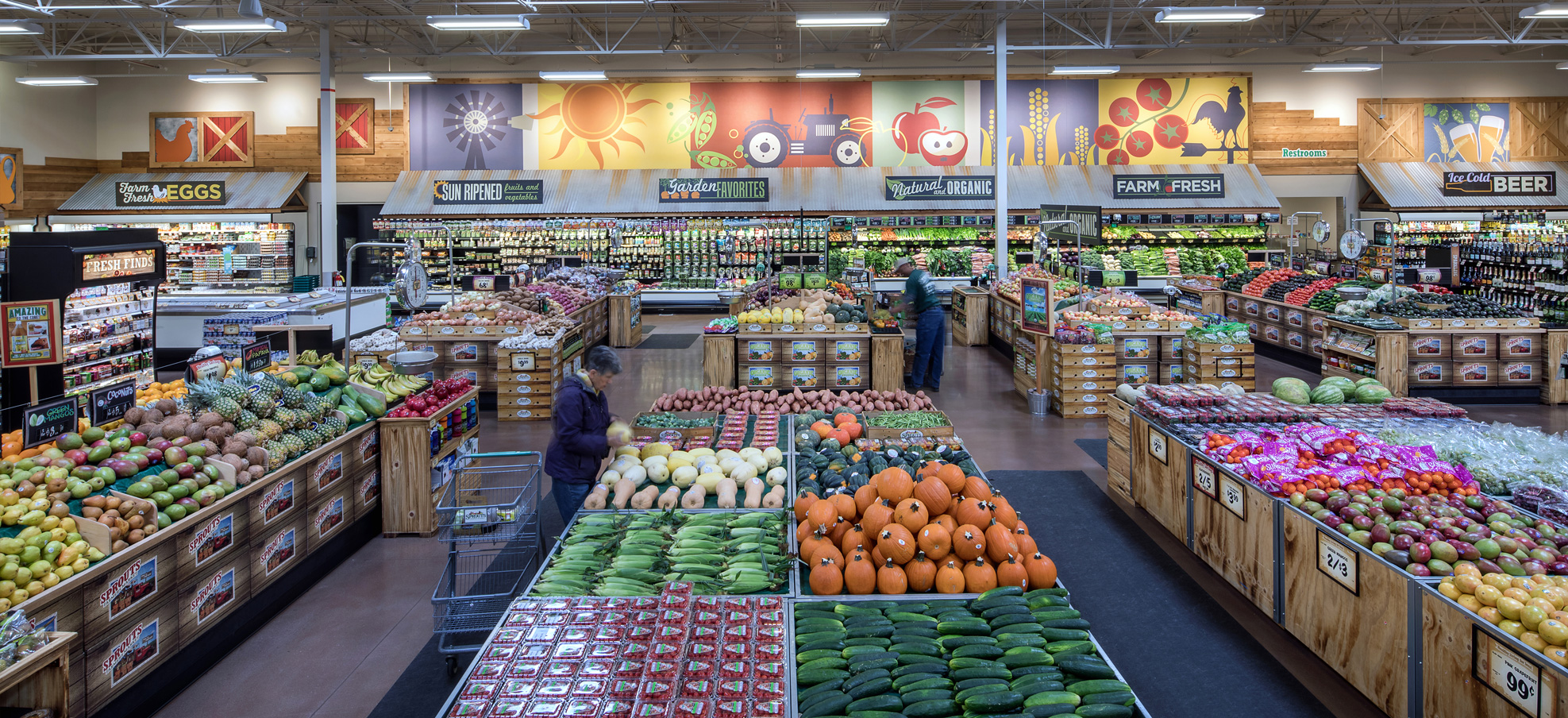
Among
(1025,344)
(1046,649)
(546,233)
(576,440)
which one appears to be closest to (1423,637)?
(1046,649)

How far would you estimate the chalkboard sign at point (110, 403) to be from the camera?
4520 millimetres

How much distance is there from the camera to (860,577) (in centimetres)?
346

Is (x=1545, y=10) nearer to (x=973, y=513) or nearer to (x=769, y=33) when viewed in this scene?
(x=973, y=513)

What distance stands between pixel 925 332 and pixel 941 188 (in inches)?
378

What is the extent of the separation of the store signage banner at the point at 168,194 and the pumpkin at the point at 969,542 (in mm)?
20451

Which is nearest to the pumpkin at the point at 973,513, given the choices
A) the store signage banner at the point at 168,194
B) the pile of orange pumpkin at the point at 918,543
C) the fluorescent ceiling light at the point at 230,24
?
the pile of orange pumpkin at the point at 918,543

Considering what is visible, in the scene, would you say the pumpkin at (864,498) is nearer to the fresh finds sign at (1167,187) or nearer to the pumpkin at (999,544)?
the pumpkin at (999,544)

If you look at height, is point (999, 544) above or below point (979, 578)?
above

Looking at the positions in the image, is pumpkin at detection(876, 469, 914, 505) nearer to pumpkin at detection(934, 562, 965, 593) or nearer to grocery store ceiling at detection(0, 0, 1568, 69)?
pumpkin at detection(934, 562, 965, 593)

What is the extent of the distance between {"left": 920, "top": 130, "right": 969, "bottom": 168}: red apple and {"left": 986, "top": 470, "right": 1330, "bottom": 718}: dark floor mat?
14.7 m

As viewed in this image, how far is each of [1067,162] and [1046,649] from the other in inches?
727

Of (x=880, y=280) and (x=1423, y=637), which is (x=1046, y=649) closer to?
(x=1423, y=637)

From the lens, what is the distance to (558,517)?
596 cm

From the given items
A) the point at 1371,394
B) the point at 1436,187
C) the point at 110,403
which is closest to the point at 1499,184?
the point at 1436,187
